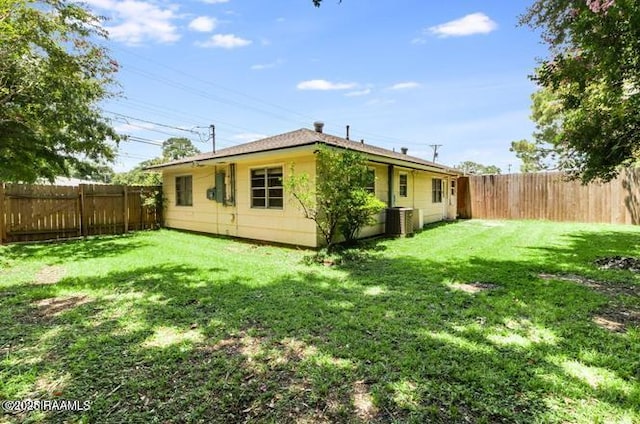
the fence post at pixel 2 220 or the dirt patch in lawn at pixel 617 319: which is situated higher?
the fence post at pixel 2 220

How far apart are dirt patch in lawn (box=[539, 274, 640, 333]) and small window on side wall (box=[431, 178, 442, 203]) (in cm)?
957

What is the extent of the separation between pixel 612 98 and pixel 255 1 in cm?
643

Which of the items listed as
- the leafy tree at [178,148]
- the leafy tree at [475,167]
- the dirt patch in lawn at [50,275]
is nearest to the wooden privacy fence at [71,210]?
the dirt patch in lawn at [50,275]

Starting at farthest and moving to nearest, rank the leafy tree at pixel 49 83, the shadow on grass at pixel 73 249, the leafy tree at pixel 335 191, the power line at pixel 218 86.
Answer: the power line at pixel 218 86, the shadow on grass at pixel 73 249, the leafy tree at pixel 335 191, the leafy tree at pixel 49 83

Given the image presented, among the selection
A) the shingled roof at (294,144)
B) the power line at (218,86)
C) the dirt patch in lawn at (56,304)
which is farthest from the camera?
the power line at (218,86)

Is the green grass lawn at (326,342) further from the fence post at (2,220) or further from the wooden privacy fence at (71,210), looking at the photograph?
the wooden privacy fence at (71,210)

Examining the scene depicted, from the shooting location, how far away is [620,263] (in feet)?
19.9

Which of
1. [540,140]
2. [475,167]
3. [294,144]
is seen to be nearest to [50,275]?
[294,144]

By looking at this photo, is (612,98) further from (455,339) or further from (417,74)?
(417,74)

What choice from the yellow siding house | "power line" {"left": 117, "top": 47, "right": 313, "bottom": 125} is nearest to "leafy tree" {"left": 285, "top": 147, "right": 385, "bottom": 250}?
the yellow siding house

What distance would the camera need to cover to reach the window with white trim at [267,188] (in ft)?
29.6

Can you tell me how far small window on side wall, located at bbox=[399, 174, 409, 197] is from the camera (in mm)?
11859

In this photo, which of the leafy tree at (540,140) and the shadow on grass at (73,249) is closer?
the shadow on grass at (73,249)

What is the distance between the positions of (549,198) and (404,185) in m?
6.97
